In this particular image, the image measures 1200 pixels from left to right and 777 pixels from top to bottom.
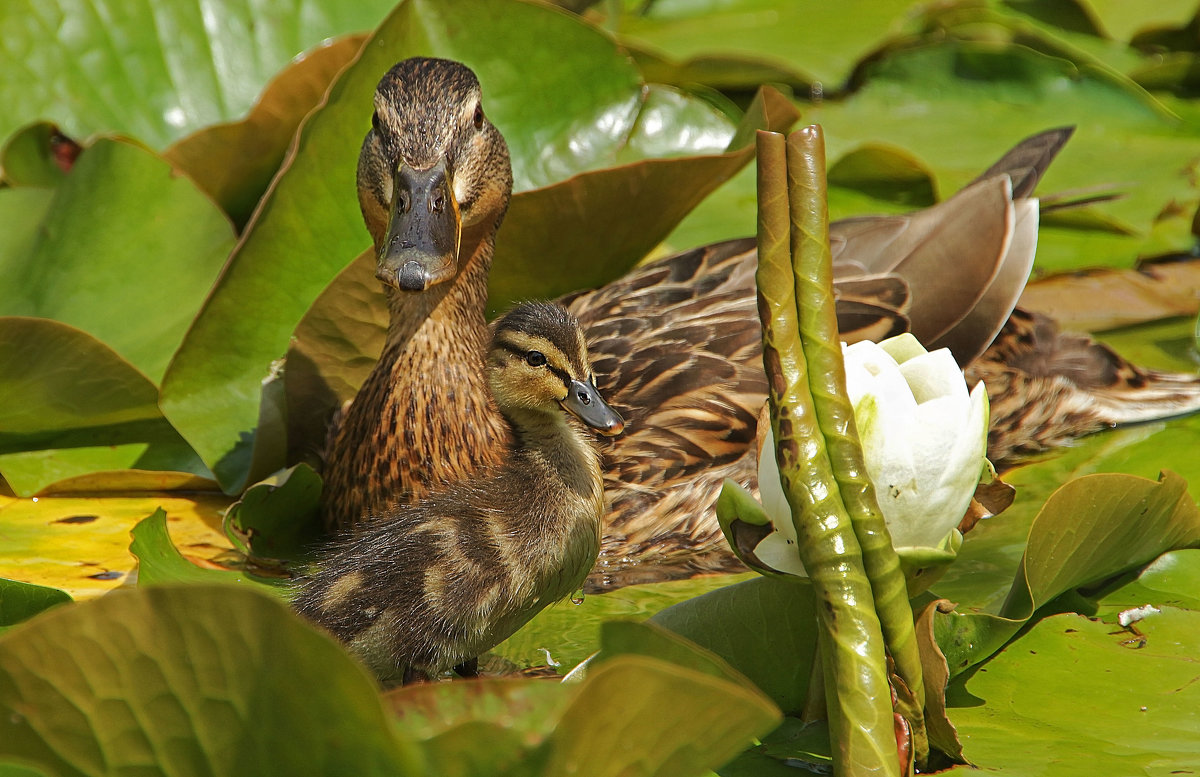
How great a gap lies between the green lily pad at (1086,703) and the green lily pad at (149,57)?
2.78 meters

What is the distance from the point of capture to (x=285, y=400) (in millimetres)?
2859

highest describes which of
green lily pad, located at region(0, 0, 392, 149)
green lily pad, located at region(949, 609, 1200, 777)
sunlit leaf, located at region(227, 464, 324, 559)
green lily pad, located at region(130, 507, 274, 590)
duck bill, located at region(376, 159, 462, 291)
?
green lily pad, located at region(0, 0, 392, 149)

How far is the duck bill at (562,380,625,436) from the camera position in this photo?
2.29m

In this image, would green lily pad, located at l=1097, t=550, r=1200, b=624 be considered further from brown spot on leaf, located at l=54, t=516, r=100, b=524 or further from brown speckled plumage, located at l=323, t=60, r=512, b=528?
brown spot on leaf, located at l=54, t=516, r=100, b=524

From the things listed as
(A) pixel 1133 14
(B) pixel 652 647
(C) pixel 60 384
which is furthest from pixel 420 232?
(A) pixel 1133 14

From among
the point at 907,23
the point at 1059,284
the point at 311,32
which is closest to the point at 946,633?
the point at 1059,284

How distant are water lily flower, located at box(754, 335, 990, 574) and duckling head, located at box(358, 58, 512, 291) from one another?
1.01m

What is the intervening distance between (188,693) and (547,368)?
1208mm

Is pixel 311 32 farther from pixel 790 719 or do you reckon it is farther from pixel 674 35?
pixel 790 719

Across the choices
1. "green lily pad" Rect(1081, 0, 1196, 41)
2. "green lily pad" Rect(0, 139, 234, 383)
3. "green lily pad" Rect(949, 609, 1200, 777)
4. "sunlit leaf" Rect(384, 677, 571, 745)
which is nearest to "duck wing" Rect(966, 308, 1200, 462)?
"green lily pad" Rect(949, 609, 1200, 777)

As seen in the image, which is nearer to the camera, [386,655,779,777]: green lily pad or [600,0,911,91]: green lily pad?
[386,655,779,777]: green lily pad

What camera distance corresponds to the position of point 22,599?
1.83 m

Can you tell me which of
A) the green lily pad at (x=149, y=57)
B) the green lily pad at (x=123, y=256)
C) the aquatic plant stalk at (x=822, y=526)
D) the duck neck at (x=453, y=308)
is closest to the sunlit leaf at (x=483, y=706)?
the aquatic plant stalk at (x=822, y=526)

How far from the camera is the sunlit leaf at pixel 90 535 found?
240 cm
